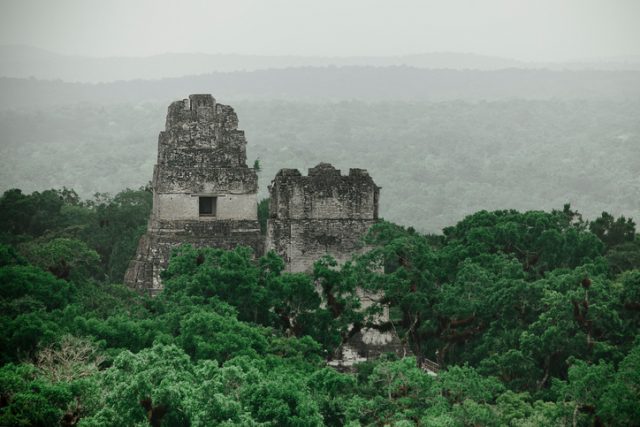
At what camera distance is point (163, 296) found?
30.8 metres

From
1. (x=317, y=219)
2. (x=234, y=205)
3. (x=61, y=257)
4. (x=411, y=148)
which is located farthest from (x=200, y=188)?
(x=411, y=148)

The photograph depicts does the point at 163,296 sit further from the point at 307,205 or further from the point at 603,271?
the point at 603,271

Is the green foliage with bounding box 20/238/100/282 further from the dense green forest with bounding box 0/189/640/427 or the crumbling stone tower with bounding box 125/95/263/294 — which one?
the crumbling stone tower with bounding box 125/95/263/294

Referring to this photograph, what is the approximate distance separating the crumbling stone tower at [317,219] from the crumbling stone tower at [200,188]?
1.69 metres

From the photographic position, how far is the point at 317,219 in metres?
33.3

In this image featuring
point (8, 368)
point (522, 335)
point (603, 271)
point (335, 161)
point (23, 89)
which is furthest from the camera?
point (23, 89)

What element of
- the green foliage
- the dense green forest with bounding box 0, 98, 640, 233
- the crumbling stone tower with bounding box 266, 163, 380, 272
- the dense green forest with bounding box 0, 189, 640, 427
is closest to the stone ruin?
the crumbling stone tower with bounding box 266, 163, 380, 272

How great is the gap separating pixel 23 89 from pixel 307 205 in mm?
137831

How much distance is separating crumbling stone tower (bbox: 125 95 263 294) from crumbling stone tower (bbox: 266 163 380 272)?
1.69 meters

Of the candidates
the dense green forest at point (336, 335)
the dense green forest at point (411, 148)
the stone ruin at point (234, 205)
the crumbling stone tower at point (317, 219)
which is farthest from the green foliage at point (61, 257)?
the dense green forest at point (411, 148)

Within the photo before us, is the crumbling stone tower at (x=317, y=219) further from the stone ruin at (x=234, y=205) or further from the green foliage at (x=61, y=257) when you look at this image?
the green foliage at (x=61, y=257)

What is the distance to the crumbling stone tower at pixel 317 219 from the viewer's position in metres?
33.2

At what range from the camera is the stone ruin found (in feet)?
109

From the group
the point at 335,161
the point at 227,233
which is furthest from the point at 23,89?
the point at 227,233
